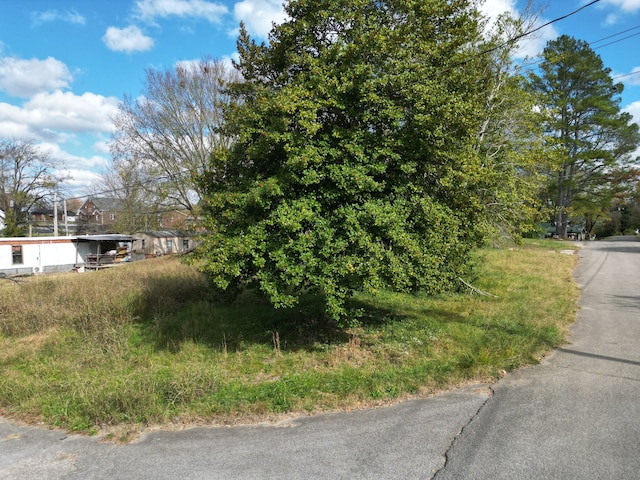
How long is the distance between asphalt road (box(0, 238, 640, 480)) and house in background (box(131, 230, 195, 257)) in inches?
1460

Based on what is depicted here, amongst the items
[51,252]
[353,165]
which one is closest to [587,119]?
[353,165]

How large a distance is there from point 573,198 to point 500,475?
1678 inches

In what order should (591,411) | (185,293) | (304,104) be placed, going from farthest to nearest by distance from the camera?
(185,293) → (304,104) → (591,411)

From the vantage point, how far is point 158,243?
41.5 m

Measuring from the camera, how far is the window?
2788 cm

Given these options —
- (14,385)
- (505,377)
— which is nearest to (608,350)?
(505,377)

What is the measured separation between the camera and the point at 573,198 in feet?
128

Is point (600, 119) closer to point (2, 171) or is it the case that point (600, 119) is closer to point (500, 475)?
point (500, 475)

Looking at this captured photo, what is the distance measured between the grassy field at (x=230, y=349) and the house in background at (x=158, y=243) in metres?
28.5

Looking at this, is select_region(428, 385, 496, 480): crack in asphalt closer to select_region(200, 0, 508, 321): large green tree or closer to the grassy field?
the grassy field

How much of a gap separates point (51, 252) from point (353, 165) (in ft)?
102

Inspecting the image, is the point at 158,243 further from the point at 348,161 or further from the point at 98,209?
the point at 348,161

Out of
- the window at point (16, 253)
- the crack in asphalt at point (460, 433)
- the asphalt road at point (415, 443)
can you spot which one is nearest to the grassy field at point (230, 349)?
the asphalt road at point (415, 443)

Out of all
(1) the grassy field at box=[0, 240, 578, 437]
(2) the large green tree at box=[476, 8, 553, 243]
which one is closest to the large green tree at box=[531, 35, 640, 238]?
(2) the large green tree at box=[476, 8, 553, 243]
